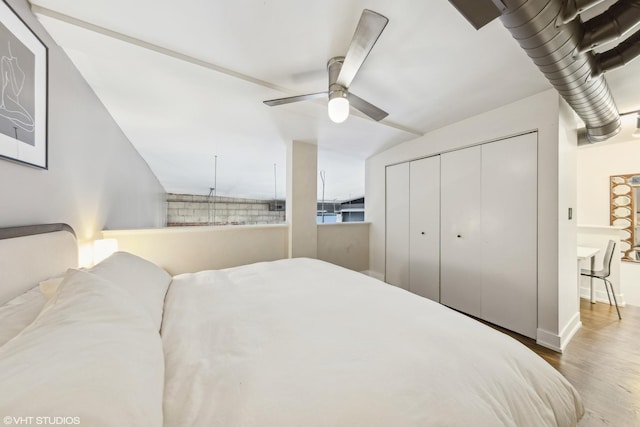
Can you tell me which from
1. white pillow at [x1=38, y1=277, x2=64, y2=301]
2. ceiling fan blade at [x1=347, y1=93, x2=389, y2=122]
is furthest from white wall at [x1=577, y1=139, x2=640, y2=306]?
white pillow at [x1=38, y1=277, x2=64, y2=301]

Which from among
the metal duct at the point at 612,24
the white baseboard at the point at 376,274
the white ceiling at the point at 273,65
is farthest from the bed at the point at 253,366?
the white baseboard at the point at 376,274

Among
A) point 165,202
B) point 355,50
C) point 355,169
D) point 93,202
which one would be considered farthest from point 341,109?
point 165,202

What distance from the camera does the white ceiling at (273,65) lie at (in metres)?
1.24

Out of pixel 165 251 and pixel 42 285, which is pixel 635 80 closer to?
pixel 42 285

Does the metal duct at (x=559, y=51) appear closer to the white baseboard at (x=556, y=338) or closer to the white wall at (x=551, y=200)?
the white wall at (x=551, y=200)

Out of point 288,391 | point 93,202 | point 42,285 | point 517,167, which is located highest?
point 517,167

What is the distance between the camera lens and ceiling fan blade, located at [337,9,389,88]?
41.4 inches

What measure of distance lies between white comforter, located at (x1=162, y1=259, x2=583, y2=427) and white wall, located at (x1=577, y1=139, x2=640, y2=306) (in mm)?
3995

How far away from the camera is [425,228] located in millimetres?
2982

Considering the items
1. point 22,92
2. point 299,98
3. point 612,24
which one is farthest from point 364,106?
point 22,92

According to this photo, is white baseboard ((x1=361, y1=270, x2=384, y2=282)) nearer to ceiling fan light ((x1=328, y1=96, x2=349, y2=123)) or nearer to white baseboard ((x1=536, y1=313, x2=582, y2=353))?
white baseboard ((x1=536, y1=313, x2=582, y2=353))

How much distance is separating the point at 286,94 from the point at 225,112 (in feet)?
2.41

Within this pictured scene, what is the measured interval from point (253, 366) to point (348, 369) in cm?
31

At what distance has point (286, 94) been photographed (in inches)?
78.7
